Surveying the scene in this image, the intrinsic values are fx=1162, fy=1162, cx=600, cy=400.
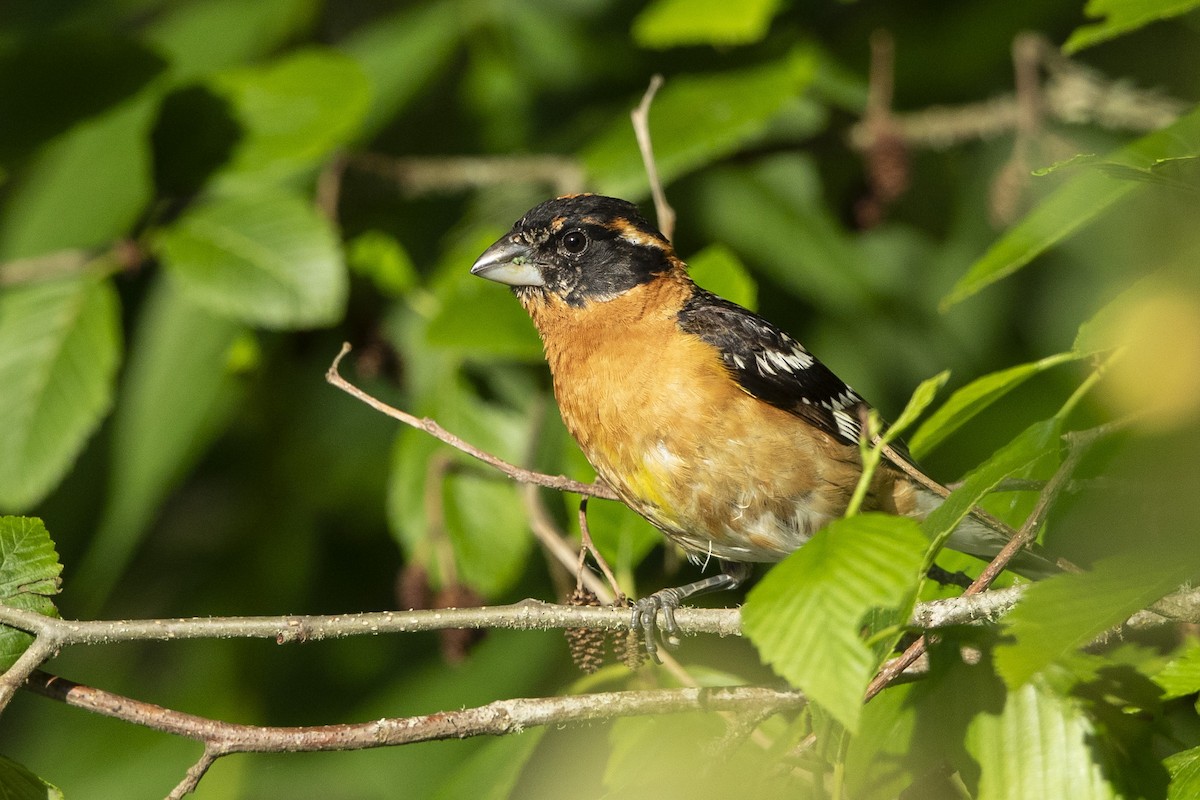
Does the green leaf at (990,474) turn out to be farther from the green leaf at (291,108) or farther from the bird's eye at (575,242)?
the green leaf at (291,108)

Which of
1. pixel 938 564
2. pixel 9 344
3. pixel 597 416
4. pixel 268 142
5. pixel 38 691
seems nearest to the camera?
pixel 38 691

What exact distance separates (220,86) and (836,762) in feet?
11.1

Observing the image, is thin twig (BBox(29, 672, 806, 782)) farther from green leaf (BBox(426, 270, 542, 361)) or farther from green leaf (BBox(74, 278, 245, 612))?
green leaf (BBox(74, 278, 245, 612))

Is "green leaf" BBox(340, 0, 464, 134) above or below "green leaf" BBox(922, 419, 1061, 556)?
above

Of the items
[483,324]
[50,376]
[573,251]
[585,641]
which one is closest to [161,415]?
[50,376]

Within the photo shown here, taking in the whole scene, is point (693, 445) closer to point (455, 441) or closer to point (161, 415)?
point (455, 441)

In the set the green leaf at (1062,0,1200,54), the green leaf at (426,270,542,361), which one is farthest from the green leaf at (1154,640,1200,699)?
the green leaf at (426,270,542,361)

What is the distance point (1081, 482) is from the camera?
8.21 ft

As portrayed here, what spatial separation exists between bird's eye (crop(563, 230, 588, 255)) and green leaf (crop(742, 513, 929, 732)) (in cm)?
216

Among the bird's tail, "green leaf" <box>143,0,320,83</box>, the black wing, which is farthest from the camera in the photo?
"green leaf" <box>143,0,320,83</box>

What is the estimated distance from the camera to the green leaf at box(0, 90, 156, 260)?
13.8ft

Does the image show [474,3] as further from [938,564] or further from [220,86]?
[938,564]

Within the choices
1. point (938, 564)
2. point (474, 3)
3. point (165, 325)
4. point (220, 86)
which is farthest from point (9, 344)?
point (938, 564)

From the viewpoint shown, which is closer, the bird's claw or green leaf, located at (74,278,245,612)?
the bird's claw
